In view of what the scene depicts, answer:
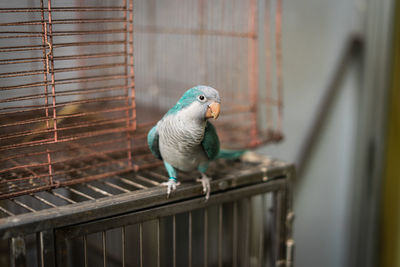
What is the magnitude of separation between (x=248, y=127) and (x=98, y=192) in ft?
1.78

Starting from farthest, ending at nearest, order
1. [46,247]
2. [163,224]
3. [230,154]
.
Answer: [163,224], [230,154], [46,247]

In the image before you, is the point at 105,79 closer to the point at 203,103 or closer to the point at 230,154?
the point at 203,103

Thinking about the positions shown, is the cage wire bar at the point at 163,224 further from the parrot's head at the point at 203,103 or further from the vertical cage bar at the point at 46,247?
the parrot's head at the point at 203,103

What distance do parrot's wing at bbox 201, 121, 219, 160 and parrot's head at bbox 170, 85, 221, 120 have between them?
6 cm

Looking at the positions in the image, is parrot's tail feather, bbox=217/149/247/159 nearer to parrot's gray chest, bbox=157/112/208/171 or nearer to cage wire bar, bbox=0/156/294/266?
cage wire bar, bbox=0/156/294/266

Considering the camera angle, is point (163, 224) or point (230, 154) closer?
point (230, 154)

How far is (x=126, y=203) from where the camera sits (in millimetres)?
940

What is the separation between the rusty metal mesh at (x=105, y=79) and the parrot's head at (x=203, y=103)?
0.55ft

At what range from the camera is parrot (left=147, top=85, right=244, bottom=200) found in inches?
37.3

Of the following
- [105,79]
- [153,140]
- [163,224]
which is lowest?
[163,224]

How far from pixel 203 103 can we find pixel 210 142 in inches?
4.4

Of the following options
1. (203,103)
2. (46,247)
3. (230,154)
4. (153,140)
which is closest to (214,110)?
(203,103)

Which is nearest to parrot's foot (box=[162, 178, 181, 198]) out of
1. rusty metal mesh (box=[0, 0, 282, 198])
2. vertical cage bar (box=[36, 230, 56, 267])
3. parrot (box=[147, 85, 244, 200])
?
parrot (box=[147, 85, 244, 200])

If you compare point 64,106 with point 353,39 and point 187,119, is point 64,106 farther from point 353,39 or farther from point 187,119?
point 353,39
